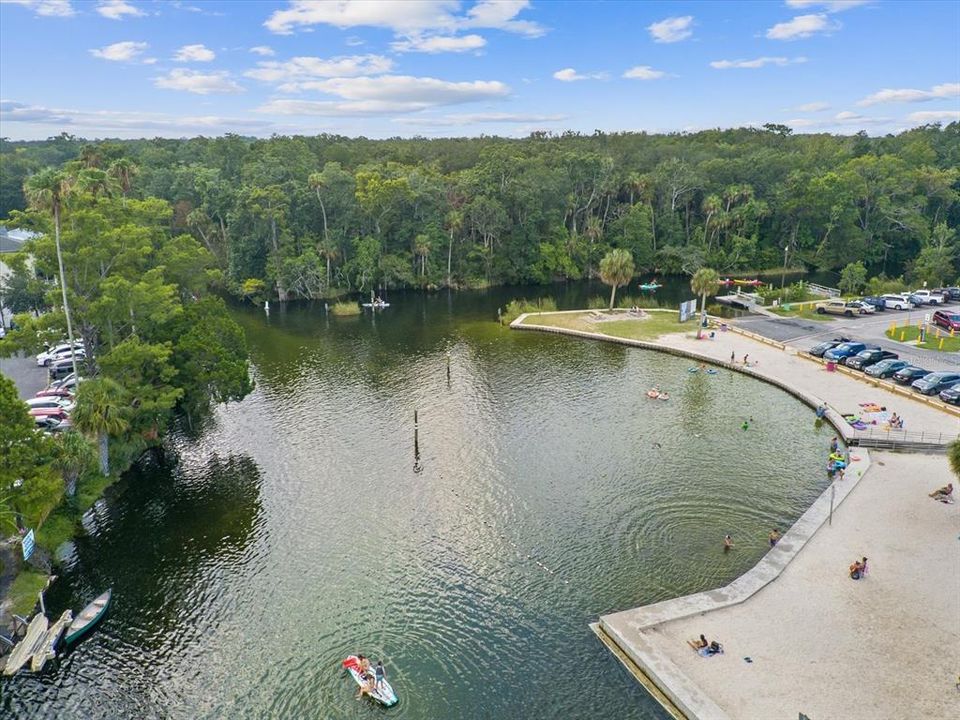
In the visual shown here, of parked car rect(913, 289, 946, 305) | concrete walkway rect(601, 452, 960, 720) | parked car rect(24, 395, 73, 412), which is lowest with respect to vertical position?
concrete walkway rect(601, 452, 960, 720)

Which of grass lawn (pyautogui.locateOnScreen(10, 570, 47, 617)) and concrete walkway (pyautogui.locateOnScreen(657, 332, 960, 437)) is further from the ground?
concrete walkway (pyautogui.locateOnScreen(657, 332, 960, 437))

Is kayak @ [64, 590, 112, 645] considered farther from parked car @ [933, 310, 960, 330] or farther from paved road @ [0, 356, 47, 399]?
parked car @ [933, 310, 960, 330]

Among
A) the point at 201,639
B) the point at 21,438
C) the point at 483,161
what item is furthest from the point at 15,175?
the point at 201,639

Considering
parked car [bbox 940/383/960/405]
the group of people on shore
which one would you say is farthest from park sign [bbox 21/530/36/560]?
parked car [bbox 940/383/960/405]

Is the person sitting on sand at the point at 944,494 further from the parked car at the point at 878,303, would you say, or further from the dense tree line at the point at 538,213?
the dense tree line at the point at 538,213

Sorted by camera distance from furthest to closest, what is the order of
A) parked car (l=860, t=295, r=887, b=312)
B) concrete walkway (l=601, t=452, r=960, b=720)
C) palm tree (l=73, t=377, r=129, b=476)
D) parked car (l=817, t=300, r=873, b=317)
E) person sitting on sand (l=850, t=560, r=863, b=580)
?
parked car (l=860, t=295, r=887, b=312), parked car (l=817, t=300, r=873, b=317), palm tree (l=73, t=377, r=129, b=476), person sitting on sand (l=850, t=560, r=863, b=580), concrete walkway (l=601, t=452, r=960, b=720)

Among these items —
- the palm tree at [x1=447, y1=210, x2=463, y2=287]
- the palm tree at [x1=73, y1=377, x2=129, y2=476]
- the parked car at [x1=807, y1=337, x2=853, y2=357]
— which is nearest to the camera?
the palm tree at [x1=73, y1=377, x2=129, y2=476]

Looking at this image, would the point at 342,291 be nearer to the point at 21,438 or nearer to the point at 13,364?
the point at 13,364
